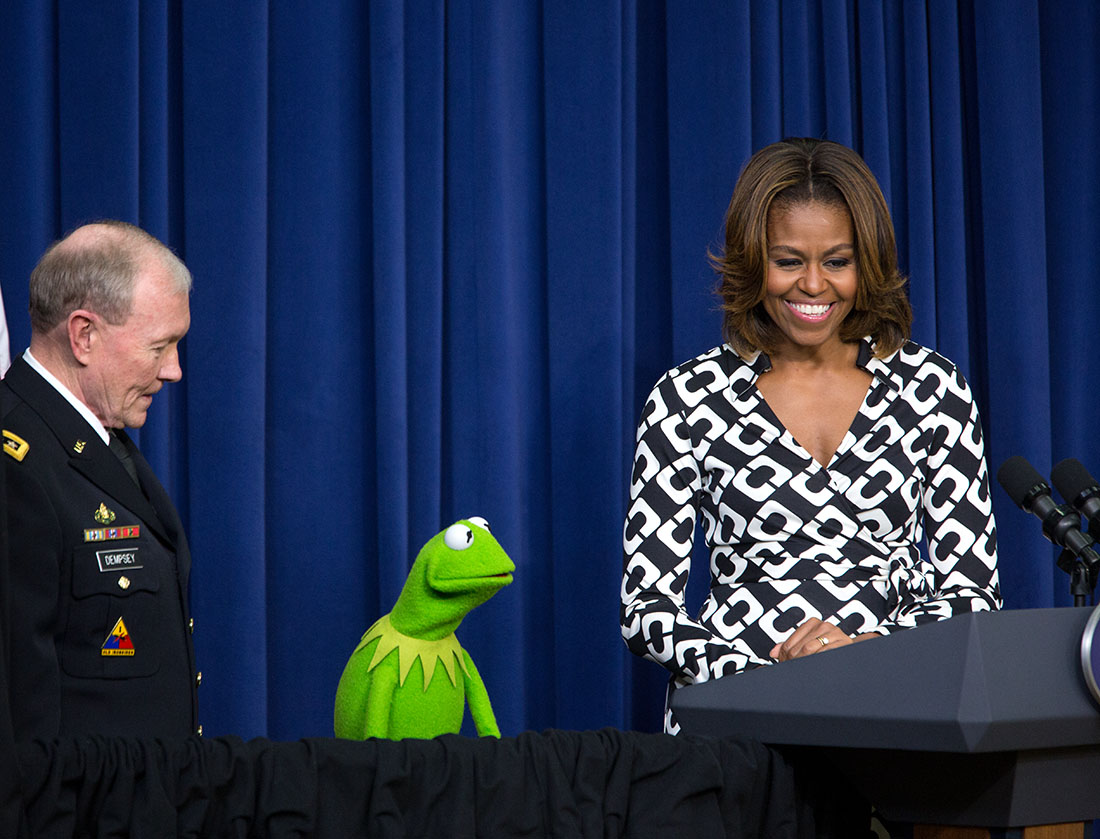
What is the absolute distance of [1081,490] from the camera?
1.25m

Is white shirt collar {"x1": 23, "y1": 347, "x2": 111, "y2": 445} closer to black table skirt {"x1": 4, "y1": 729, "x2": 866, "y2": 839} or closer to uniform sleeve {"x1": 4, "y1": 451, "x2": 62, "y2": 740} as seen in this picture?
uniform sleeve {"x1": 4, "y1": 451, "x2": 62, "y2": 740}

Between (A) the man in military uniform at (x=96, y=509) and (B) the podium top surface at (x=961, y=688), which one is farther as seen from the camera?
(A) the man in military uniform at (x=96, y=509)

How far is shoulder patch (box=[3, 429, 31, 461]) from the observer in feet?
4.23

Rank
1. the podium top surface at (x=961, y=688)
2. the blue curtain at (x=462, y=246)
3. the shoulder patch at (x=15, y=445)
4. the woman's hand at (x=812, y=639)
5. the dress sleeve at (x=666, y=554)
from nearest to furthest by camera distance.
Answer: the podium top surface at (x=961, y=688) < the shoulder patch at (x=15, y=445) < the woman's hand at (x=812, y=639) < the dress sleeve at (x=666, y=554) < the blue curtain at (x=462, y=246)

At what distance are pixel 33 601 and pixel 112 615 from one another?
12 centimetres

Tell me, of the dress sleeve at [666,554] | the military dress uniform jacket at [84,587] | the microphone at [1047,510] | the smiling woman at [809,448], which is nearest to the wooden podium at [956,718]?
the microphone at [1047,510]

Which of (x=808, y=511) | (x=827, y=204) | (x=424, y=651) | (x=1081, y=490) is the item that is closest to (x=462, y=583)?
(x=424, y=651)

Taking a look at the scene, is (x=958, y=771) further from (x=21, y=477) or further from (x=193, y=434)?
(x=193, y=434)

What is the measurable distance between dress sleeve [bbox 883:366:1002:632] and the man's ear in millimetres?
1078

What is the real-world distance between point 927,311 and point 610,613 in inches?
37.6

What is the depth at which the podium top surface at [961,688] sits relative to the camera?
887 millimetres

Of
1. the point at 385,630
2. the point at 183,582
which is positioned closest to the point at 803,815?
the point at 183,582

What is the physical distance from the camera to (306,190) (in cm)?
225

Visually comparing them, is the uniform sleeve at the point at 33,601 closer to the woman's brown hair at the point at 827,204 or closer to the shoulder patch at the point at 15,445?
the shoulder patch at the point at 15,445
